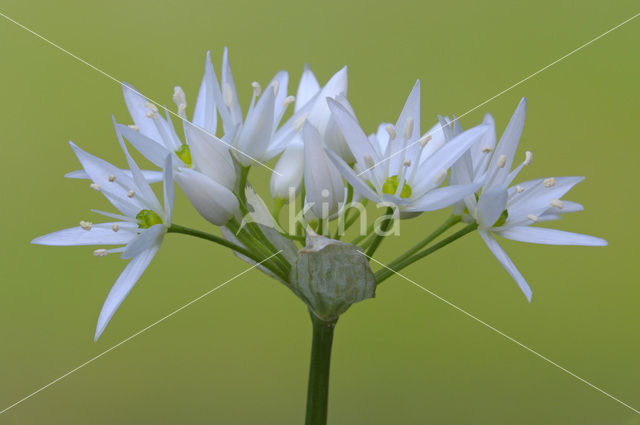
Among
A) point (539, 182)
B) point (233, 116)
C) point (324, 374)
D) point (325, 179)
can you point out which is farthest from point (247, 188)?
point (539, 182)

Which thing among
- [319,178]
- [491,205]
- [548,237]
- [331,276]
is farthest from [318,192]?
[548,237]

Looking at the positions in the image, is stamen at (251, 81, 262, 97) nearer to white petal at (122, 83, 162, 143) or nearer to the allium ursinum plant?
the allium ursinum plant

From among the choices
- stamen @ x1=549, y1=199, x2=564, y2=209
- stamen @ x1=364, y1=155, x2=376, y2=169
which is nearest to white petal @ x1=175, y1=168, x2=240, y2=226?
stamen @ x1=364, y1=155, x2=376, y2=169

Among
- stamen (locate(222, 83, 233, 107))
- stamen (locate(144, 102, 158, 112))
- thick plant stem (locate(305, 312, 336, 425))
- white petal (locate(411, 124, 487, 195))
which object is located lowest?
thick plant stem (locate(305, 312, 336, 425))

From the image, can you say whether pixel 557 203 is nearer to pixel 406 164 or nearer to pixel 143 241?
pixel 406 164

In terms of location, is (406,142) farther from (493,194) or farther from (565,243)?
(565,243)

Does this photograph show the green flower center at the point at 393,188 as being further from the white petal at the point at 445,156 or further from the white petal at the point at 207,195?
the white petal at the point at 207,195
